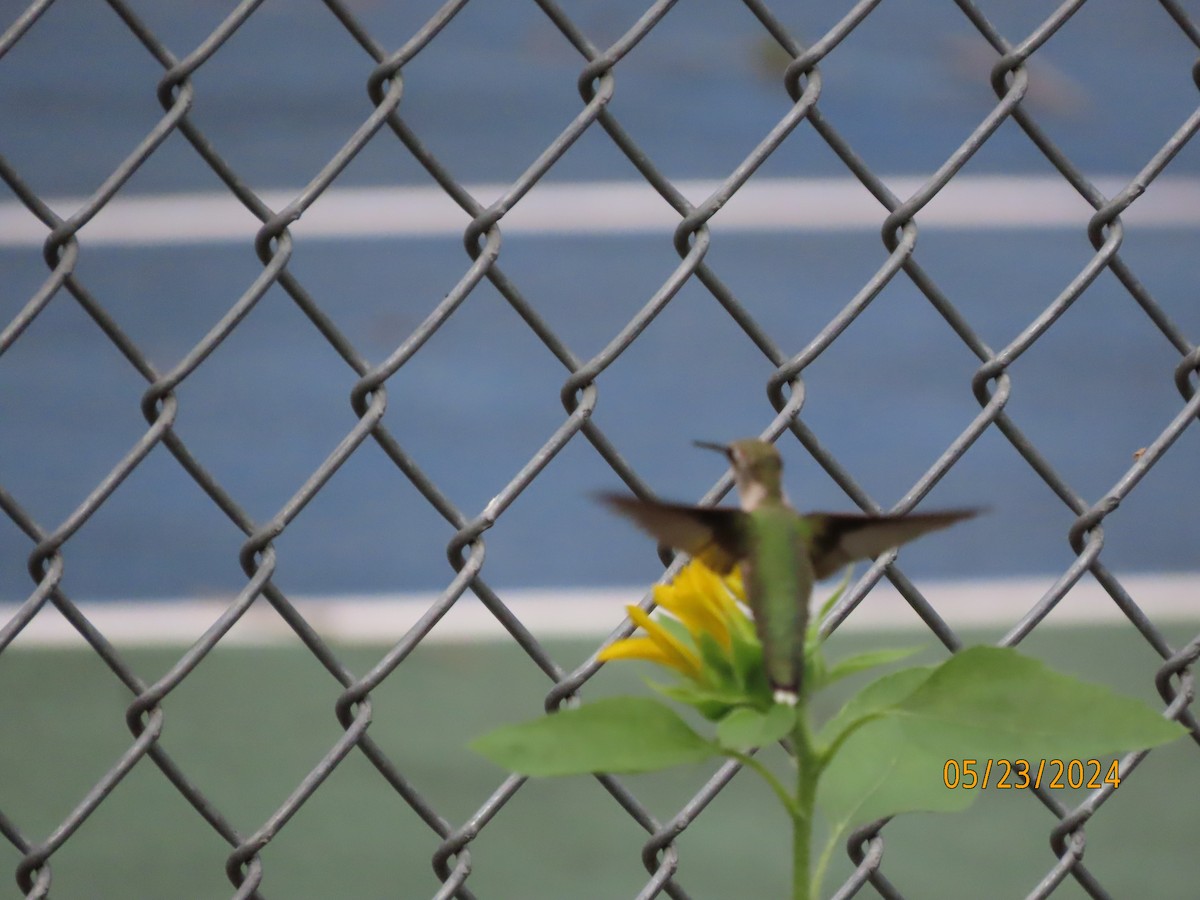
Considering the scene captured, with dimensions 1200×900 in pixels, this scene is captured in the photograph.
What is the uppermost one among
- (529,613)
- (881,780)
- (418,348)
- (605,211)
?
(418,348)

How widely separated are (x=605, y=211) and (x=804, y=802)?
18.2 feet

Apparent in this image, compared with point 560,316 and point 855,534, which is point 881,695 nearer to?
point 855,534

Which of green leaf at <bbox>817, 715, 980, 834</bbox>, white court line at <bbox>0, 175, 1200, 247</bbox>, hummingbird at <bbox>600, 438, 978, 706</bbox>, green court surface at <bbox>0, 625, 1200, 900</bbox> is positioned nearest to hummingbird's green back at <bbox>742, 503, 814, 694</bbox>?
hummingbird at <bbox>600, 438, 978, 706</bbox>

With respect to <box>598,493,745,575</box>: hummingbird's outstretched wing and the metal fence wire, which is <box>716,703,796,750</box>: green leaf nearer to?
<box>598,493,745,575</box>: hummingbird's outstretched wing

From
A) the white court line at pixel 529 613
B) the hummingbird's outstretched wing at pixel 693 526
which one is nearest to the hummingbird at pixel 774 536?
the hummingbird's outstretched wing at pixel 693 526

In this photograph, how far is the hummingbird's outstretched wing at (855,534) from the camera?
2.96 ft

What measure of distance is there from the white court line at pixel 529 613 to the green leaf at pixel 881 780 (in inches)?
116

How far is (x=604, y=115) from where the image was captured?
1272mm

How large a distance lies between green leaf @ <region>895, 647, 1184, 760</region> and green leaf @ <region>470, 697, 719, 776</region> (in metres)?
0.13

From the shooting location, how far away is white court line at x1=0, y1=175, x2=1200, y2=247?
20.0 ft

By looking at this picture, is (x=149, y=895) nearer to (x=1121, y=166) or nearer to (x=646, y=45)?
(x=1121, y=166)

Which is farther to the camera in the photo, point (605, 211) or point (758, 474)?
point (605, 211)

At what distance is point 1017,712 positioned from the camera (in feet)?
2.75
